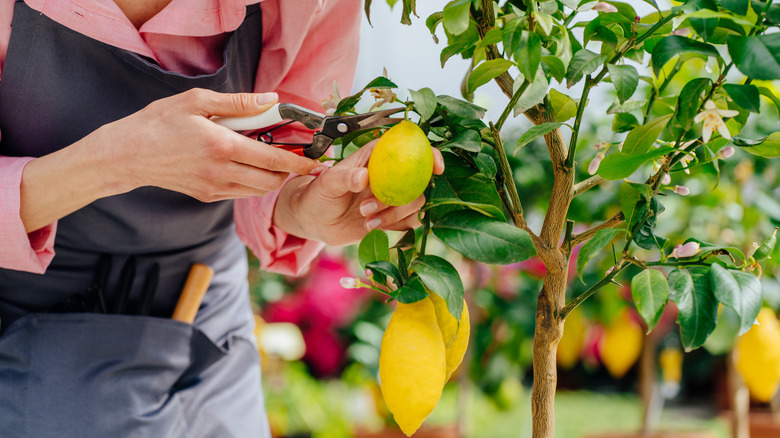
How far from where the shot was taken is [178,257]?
2.71ft

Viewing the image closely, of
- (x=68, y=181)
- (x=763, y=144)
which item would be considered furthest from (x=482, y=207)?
(x=68, y=181)

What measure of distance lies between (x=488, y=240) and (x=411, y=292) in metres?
0.07

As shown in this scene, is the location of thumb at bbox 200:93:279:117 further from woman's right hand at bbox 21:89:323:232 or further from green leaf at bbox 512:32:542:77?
green leaf at bbox 512:32:542:77

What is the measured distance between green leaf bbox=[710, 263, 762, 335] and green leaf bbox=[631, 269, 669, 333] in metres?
0.03

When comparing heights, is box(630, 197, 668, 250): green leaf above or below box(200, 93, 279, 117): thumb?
above

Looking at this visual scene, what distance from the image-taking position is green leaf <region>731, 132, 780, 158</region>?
19.3 inches

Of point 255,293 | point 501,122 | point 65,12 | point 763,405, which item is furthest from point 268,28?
point 763,405

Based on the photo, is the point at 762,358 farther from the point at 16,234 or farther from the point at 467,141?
the point at 16,234

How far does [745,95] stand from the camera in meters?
0.42

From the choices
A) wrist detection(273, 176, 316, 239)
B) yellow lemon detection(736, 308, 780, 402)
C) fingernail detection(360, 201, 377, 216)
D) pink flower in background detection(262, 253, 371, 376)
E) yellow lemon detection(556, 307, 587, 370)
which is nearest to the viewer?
fingernail detection(360, 201, 377, 216)

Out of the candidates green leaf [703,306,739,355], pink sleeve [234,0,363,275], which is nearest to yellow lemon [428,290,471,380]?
pink sleeve [234,0,363,275]

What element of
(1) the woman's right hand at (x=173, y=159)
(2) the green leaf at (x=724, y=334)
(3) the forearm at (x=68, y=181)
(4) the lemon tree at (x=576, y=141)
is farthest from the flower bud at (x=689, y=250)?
(2) the green leaf at (x=724, y=334)

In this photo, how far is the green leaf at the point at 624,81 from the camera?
1.50 ft

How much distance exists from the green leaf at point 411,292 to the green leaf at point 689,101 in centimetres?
23
